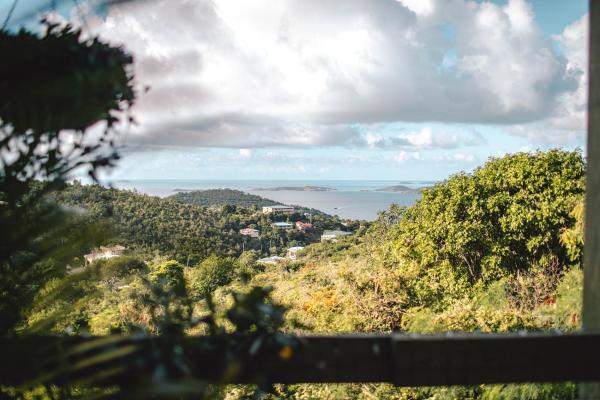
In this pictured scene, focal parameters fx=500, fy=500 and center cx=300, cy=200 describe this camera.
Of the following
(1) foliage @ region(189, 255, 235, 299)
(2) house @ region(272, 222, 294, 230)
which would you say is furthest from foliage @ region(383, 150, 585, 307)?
(2) house @ region(272, 222, 294, 230)

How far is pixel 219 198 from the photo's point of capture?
4019 cm

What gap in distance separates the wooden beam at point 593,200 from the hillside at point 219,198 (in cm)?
2805

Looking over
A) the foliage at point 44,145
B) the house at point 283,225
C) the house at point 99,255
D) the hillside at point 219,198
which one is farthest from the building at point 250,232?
the foliage at point 44,145

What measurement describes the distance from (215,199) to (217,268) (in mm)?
19002

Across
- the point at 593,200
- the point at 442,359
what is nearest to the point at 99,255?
the point at 442,359

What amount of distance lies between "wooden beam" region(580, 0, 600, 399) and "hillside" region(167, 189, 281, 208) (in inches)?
1104

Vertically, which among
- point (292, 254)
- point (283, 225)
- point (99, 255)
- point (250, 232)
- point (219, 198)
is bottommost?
point (292, 254)

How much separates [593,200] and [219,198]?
39777 mm

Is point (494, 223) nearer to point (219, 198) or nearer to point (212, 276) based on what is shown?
point (212, 276)

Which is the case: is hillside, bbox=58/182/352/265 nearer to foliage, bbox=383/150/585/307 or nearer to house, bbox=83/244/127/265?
foliage, bbox=383/150/585/307

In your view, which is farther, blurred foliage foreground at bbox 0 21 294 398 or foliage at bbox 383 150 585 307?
foliage at bbox 383 150 585 307

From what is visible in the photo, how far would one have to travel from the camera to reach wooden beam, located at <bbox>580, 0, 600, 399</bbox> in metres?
1.03

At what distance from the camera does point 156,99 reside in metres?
1.37

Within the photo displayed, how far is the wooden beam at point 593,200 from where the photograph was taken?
1.03 m
